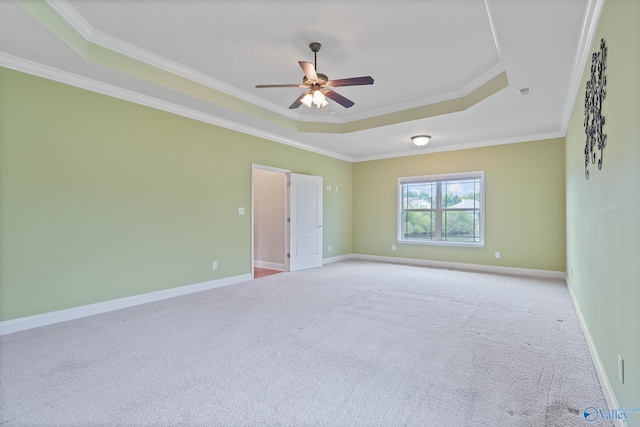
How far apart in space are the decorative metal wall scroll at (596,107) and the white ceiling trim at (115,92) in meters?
4.38

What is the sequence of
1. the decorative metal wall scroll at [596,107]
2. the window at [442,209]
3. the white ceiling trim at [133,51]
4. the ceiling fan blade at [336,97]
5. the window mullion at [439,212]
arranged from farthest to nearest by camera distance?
the window mullion at [439,212]
the window at [442,209]
the ceiling fan blade at [336,97]
the white ceiling trim at [133,51]
the decorative metal wall scroll at [596,107]

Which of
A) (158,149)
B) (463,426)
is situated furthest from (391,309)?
(158,149)

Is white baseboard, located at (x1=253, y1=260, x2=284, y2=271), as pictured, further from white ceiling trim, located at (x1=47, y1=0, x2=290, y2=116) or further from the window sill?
white ceiling trim, located at (x1=47, y1=0, x2=290, y2=116)

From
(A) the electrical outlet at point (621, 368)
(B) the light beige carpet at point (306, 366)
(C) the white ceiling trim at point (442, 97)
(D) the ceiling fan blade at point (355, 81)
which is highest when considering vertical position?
(C) the white ceiling trim at point (442, 97)

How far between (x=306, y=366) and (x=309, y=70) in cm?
259

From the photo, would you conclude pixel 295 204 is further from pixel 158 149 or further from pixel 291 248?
pixel 158 149

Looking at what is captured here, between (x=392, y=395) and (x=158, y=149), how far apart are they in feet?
13.0

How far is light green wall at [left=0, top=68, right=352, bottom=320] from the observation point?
298 cm

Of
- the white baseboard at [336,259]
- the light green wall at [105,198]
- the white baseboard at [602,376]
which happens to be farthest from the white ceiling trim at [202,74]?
the white baseboard at [336,259]

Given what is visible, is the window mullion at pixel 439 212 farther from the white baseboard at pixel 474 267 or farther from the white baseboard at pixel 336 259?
the white baseboard at pixel 336 259

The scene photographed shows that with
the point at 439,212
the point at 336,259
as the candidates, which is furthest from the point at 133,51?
the point at 439,212

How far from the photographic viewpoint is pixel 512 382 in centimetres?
206

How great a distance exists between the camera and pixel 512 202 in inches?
230

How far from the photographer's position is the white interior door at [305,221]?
605 centimetres
